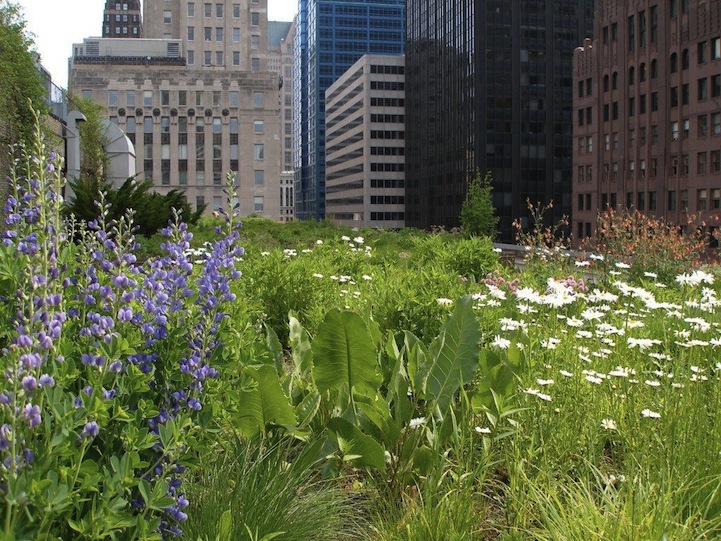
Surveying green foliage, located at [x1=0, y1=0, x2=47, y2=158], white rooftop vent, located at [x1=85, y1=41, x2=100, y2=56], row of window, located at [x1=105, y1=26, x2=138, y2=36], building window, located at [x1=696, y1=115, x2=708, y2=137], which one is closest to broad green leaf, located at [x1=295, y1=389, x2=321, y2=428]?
green foliage, located at [x1=0, y1=0, x2=47, y2=158]

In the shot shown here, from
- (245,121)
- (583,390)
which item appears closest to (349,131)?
(245,121)

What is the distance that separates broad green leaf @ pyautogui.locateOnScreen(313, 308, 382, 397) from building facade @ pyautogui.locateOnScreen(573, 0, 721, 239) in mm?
61042

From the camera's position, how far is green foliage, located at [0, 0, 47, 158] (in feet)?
91.7

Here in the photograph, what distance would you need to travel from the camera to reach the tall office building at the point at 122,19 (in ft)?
634

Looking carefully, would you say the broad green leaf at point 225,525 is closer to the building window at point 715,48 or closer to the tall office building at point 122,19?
the building window at point 715,48

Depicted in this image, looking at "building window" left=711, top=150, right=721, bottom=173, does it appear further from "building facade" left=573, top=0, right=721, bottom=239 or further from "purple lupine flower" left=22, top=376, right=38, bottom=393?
"purple lupine flower" left=22, top=376, right=38, bottom=393

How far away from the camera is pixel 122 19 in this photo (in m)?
194

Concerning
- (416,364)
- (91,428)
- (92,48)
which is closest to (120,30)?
(92,48)

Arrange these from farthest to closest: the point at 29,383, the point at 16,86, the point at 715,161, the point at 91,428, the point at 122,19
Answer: the point at 122,19
the point at 715,161
the point at 16,86
the point at 91,428
the point at 29,383

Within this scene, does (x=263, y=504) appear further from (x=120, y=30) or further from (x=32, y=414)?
(x=120, y=30)

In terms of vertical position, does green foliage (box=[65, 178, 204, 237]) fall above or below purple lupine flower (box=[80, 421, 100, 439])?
above

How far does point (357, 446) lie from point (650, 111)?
73706 mm

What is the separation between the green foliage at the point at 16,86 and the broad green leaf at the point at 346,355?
2481cm

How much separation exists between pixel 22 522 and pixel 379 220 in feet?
435
